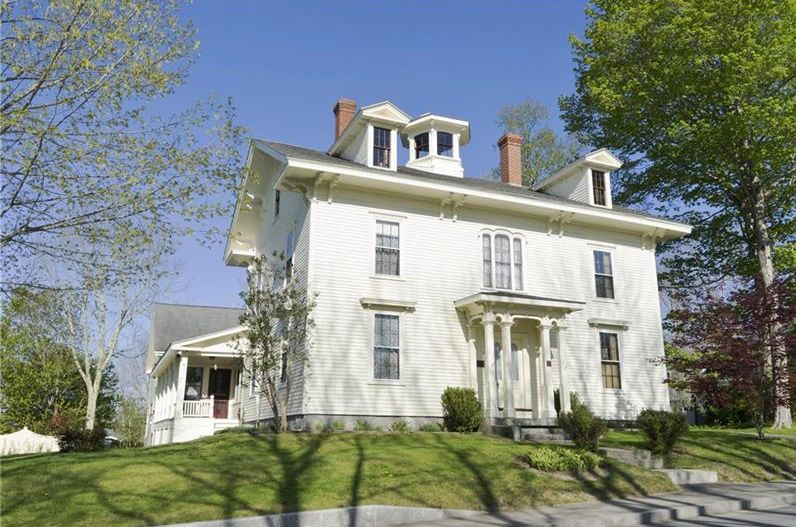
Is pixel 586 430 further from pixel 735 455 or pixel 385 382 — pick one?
pixel 385 382

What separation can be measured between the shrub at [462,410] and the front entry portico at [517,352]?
0.43 metres

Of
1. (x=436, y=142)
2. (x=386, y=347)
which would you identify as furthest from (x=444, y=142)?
(x=386, y=347)

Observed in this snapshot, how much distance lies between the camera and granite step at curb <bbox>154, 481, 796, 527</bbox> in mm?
7820

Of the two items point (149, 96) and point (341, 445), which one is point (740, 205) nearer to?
point (341, 445)

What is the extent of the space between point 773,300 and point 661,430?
214 inches

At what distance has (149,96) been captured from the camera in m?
Result: 11.1

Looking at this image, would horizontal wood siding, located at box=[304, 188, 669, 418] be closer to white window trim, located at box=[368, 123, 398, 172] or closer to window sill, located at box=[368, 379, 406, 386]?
window sill, located at box=[368, 379, 406, 386]

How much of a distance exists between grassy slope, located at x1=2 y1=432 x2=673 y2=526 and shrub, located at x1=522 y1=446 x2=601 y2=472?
0.28 m

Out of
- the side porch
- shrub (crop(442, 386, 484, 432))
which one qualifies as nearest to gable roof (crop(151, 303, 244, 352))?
the side porch

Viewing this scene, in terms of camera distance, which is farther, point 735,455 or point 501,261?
point 501,261

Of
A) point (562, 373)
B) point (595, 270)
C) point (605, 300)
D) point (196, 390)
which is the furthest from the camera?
point (196, 390)

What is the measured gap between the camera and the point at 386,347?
16469 mm

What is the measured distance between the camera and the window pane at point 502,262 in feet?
60.7

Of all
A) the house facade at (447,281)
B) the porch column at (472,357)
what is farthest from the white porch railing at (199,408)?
the porch column at (472,357)
